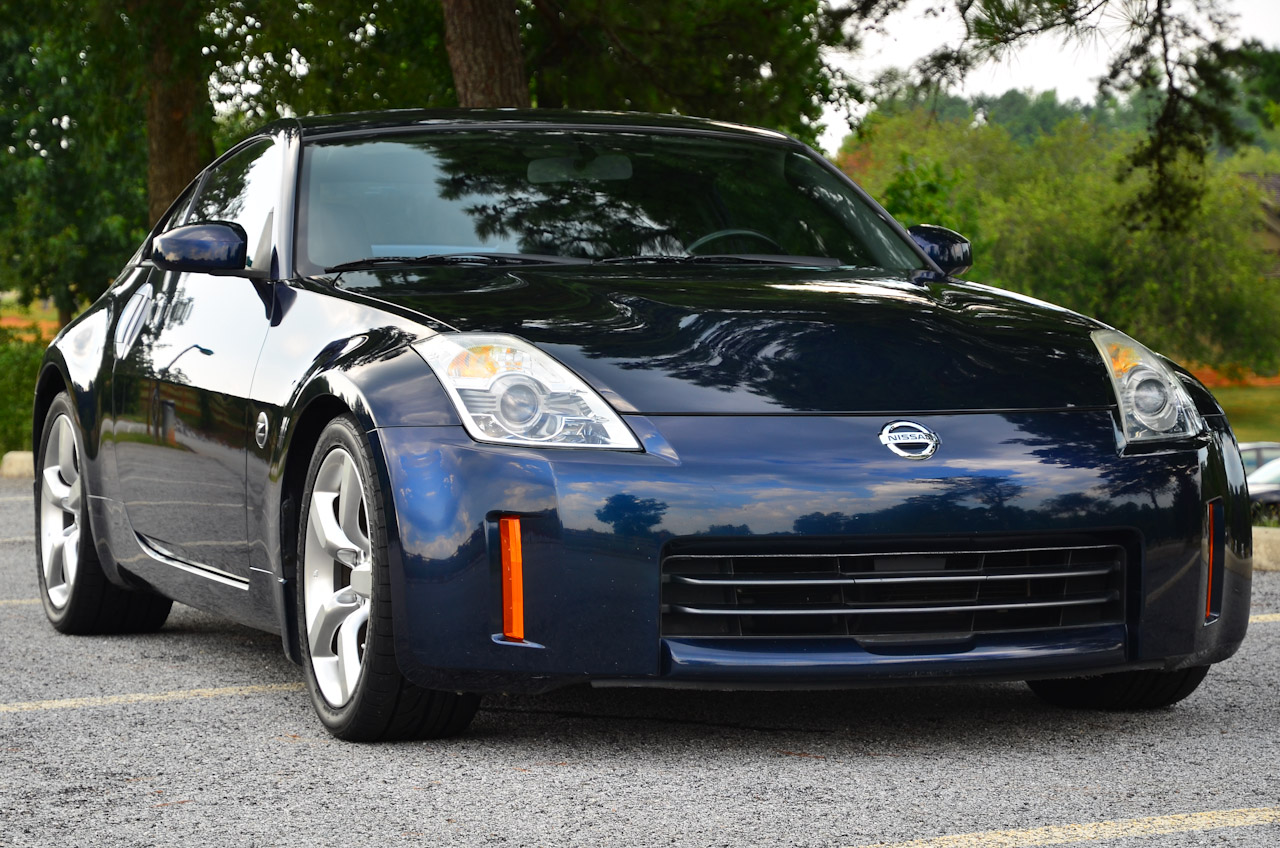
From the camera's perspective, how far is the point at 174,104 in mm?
16859

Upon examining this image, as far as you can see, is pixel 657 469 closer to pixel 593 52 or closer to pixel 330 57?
pixel 593 52

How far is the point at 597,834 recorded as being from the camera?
313cm

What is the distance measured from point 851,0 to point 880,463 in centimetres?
1077

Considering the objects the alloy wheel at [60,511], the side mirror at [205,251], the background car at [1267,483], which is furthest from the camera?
the background car at [1267,483]

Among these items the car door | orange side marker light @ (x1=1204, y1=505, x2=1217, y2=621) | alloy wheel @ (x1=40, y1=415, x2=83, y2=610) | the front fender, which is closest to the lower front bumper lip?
orange side marker light @ (x1=1204, y1=505, x2=1217, y2=621)

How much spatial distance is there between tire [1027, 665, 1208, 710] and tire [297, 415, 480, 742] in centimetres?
152

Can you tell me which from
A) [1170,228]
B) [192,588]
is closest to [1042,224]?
[1170,228]

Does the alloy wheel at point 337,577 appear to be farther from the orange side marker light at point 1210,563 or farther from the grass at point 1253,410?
the grass at point 1253,410

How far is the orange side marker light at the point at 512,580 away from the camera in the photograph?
3.62 m

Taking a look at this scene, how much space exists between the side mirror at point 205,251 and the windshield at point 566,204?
196 millimetres

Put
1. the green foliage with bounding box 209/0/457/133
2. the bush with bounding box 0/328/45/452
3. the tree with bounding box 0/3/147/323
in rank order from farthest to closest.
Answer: the tree with bounding box 0/3/147/323, the bush with bounding box 0/328/45/452, the green foliage with bounding box 209/0/457/133

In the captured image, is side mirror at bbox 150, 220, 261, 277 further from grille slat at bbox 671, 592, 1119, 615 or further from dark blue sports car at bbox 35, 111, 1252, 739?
grille slat at bbox 671, 592, 1119, 615

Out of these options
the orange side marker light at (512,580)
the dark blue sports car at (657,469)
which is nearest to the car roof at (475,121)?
the dark blue sports car at (657,469)

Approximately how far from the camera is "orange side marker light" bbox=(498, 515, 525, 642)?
11.9ft
